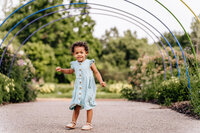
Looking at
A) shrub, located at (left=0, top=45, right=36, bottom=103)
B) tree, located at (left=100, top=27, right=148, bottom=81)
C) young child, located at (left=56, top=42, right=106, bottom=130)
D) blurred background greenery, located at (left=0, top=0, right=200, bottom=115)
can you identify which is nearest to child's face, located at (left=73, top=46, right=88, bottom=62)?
young child, located at (left=56, top=42, right=106, bottom=130)

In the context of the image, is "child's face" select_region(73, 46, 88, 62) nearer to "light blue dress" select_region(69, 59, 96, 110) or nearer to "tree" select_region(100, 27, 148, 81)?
"light blue dress" select_region(69, 59, 96, 110)

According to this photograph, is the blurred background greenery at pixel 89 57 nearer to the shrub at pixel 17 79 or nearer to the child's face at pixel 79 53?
the shrub at pixel 17 79

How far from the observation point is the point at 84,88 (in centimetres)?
466

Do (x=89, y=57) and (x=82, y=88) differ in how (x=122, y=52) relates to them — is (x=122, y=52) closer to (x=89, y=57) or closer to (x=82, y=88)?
(x=89, y=57)

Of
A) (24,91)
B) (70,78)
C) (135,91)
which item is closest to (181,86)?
(135,91)

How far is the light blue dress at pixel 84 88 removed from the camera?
4598mm

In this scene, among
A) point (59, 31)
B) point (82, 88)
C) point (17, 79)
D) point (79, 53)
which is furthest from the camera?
point (59, 31)

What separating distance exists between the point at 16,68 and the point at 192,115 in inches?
262

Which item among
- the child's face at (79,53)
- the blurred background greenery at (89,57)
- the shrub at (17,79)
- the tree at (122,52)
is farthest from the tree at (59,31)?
the child's face at (79,53)

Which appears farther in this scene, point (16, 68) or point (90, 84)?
point (16, 68)

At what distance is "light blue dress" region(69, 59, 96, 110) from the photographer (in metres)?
4.60

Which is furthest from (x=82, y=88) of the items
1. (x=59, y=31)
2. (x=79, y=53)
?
(x=59, y=31)

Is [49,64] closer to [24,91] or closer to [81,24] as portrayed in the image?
[81,24]

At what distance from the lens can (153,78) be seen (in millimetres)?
11406
